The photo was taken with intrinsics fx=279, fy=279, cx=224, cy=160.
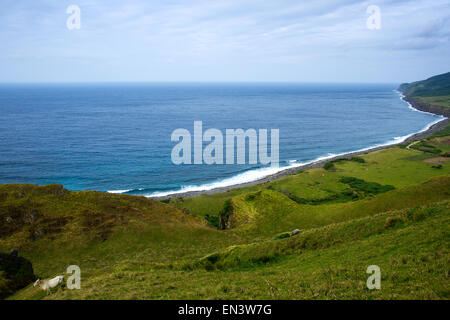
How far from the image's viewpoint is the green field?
53.2ft

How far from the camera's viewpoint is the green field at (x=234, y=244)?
1622 cm

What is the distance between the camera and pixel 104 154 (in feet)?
323

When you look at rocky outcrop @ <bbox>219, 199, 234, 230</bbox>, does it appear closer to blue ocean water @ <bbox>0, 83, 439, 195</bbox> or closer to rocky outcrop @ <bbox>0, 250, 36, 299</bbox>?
rocky outcrop @ <bbox>0, 250, 36, 299</bbox>

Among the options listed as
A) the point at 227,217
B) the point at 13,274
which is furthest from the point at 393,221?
the point at 13,274

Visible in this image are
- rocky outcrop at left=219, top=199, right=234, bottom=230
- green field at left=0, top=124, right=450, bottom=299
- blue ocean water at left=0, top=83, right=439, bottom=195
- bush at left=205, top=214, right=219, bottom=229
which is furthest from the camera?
blue ocean water at left=0, top=83, right=439, bottom=195

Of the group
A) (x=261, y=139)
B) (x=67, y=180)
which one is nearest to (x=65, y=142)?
(x=67, y=180)

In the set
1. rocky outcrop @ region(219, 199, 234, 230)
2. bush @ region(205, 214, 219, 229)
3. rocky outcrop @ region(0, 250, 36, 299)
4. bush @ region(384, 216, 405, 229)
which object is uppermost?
bush @ region(384, 216, 405, 229)

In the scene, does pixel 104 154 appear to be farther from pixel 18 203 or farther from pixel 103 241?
pixel 103 241

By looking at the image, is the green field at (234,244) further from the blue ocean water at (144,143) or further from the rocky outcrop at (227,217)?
the blue ocean water at (144,143)

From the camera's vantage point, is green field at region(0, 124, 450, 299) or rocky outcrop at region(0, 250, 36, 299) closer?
green field at region(0, 124, 450, 299)

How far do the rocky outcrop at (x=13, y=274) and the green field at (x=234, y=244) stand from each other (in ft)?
2.92

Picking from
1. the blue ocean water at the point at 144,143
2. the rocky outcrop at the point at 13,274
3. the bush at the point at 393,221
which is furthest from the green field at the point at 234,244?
the blue ocean water at the point at 144,143

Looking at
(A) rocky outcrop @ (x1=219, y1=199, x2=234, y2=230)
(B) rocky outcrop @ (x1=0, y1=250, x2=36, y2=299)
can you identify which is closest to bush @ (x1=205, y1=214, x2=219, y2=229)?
(A) rocky outcrop @ (x1=219, y1=199, x2=234, y2=230)

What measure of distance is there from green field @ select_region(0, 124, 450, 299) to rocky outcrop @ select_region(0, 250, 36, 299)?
889 mm
